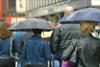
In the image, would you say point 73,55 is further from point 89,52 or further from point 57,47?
A: point 57,47

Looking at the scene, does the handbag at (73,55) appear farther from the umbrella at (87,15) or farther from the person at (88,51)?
the umbrella at (87,15)

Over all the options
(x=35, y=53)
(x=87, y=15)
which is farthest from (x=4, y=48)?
(x=87, y=15)

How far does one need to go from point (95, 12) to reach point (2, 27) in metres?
2.18

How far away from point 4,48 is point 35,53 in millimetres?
1083

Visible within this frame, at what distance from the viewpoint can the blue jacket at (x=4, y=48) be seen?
378 inches

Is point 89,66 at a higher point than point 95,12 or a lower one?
lower

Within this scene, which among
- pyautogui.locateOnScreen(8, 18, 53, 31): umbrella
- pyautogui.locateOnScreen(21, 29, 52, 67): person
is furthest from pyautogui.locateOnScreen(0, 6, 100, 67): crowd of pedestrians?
pyautogui.locateOnScreen(8, 18, 53, 31): umbrella

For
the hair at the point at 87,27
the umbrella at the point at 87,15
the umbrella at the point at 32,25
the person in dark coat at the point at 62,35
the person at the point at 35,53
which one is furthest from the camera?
the person in dark coat at the point at 62,35

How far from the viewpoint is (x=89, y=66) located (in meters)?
7.35

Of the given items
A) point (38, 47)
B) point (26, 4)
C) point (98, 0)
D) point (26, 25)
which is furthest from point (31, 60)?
point (26, 4)

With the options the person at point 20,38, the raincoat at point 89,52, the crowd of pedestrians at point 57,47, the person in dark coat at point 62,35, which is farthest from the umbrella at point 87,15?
the person at point 20,38

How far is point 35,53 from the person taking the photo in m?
8.75

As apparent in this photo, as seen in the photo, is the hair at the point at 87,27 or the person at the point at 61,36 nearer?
the hair at the point at 87,27

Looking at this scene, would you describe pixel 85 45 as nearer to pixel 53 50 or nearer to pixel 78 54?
pixel 78 54
